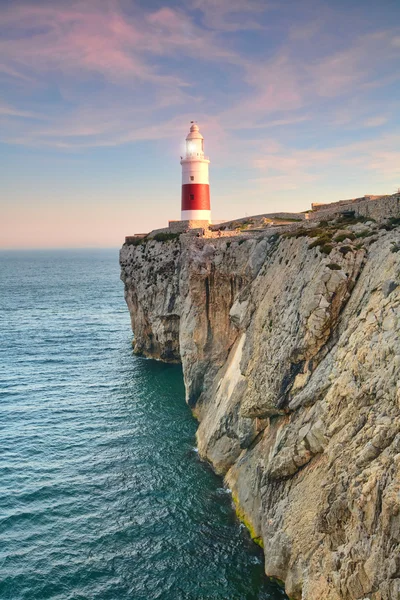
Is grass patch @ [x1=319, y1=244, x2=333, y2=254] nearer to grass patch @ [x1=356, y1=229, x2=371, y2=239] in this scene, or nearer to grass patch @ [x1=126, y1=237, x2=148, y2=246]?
grass patch @ [x1=356, y1=229, x2=371, y2=239]

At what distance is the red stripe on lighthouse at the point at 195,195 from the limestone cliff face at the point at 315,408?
19788mm

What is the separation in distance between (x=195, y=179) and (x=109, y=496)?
44.7 m

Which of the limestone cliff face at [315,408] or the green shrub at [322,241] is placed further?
the green shrub at [322,241]

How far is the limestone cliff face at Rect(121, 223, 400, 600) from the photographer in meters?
19.9

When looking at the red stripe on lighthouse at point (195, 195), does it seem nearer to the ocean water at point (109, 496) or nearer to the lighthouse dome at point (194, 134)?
the lighthouse dome at point (194, 134)

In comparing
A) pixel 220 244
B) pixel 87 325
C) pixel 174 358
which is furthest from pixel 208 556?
pixel 87 325

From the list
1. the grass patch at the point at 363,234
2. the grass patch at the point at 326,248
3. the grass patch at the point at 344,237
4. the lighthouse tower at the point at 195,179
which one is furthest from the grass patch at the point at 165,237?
the grass patch at the point at 363,234

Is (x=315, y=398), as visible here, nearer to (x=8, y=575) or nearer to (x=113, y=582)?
(x=113, y=582)

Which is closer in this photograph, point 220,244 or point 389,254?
point 389,254

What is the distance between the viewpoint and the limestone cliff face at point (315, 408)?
19859mm

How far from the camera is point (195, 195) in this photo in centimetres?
6838

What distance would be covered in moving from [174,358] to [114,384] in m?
13.4

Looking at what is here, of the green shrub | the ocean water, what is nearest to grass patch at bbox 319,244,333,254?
the green shrub

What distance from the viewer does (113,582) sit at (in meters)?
28.0
